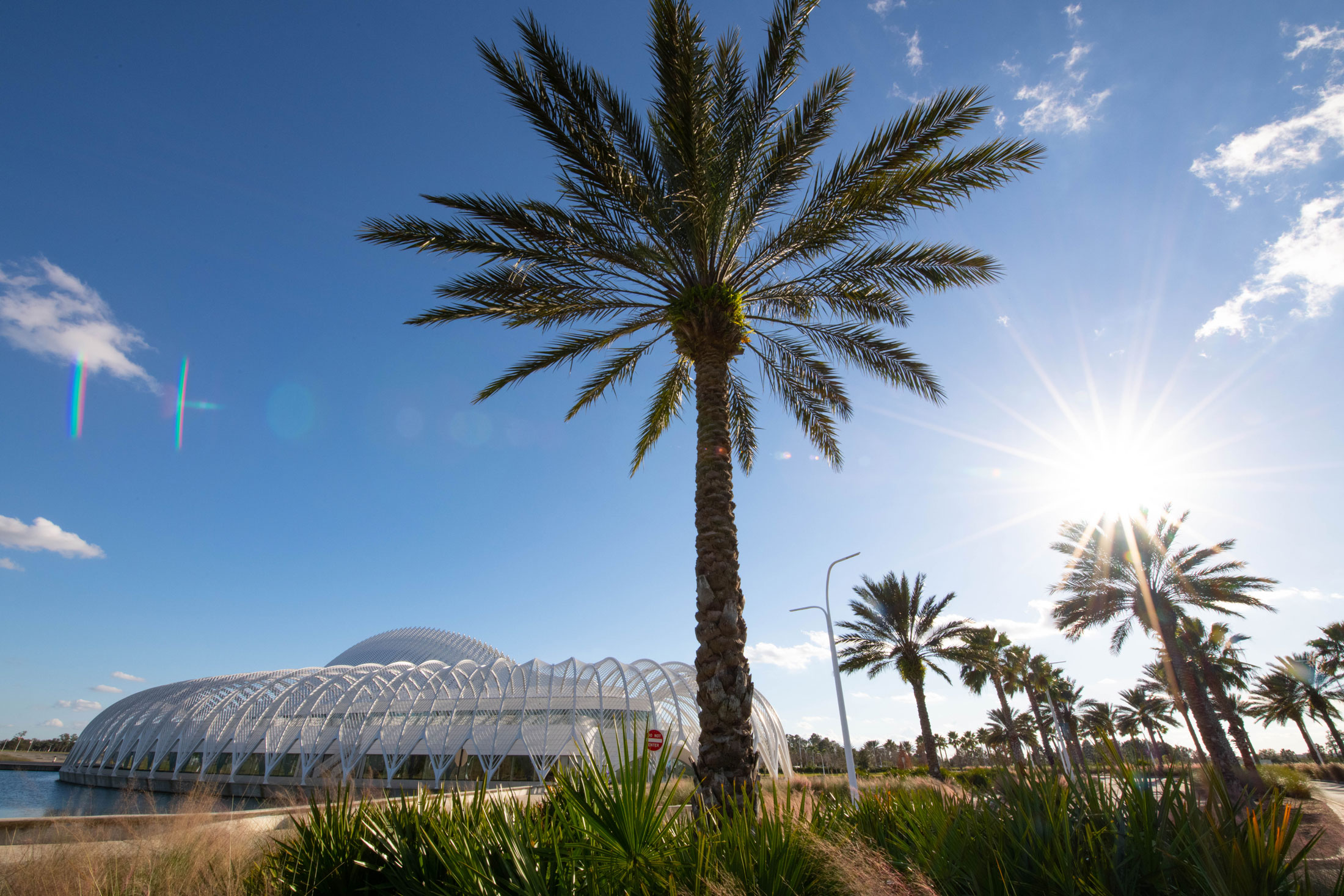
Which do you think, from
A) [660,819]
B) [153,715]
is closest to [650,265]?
[660,819]

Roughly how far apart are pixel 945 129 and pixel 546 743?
26320 millimetres

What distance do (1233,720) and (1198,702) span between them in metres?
13.9

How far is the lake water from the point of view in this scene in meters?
10.5

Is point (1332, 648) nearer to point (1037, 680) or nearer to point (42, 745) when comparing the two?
point (1037, 680)

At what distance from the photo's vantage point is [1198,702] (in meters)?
20.9

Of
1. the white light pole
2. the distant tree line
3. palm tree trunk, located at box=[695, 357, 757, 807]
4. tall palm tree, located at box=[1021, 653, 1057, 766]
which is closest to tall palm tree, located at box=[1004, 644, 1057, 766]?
tall palm tree, located at box=[1021, 653, 1057, 766]

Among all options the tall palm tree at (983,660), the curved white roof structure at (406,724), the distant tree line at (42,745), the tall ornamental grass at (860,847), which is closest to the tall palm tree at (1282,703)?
the tall palm tree at (983,660)

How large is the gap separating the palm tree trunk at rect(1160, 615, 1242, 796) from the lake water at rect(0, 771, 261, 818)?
27977 millimetres

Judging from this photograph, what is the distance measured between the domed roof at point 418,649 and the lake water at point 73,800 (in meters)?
21.6

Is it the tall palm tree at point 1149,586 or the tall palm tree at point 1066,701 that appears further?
the tall palm tree at point 1066,701

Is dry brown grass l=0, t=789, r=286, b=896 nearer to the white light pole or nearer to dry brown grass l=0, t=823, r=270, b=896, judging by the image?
dry brown grass l=0, t=823, r=270, b=896

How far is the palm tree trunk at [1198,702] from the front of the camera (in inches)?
803

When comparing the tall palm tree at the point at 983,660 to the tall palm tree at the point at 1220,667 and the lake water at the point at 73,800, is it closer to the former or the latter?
the tall palm tree at the point at 1220,667

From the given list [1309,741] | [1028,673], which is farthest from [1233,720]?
[1309,741]
